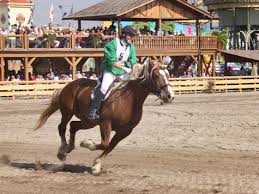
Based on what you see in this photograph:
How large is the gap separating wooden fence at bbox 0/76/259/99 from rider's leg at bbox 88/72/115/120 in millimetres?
21127

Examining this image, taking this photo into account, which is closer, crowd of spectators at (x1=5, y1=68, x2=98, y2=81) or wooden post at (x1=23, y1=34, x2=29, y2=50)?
wooden post at (x1=23, y1=34, x2=29, y2=50)

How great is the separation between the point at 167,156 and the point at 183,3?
29.4 metres

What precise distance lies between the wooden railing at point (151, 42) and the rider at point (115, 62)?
74.5ft

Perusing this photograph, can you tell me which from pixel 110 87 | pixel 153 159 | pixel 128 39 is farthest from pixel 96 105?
pixel 153 159

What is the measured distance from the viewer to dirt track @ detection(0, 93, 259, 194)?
8.38 meters

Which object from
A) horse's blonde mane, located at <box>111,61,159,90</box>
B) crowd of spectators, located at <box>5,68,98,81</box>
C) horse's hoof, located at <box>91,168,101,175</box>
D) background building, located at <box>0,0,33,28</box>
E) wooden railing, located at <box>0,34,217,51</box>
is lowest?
horse's hoof, located at <box>91,168,101,175</box>

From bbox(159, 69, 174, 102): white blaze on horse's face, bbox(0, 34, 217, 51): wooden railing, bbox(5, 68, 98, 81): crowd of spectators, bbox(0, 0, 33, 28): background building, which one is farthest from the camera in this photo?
bbox(0, 0, 33, 28): background building

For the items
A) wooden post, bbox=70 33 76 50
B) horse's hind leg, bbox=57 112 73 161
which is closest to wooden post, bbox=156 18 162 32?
wooden post, bbox=70 33 76 50

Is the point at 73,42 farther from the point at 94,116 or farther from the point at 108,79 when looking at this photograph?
the point at 94,116

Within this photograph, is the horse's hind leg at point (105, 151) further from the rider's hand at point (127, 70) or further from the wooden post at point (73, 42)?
the wooden post at point (73, 42)

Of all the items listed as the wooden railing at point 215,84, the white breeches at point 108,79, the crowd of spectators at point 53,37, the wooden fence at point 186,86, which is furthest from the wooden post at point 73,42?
the white breeches at point 108,79

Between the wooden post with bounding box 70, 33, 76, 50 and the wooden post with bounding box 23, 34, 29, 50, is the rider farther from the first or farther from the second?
the wooden post with bounding box 70, 33, 76, 50

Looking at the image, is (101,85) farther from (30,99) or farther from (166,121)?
(30,99)

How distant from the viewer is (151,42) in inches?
1449
